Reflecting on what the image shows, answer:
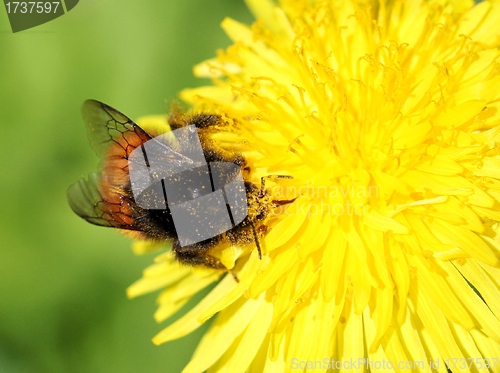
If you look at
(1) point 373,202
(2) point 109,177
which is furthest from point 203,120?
(1) point 373,202

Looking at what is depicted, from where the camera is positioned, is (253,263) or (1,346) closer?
(253,263)

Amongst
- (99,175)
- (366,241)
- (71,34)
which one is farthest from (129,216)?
(71,34)

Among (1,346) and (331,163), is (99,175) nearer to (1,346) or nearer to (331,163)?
(331,163)
